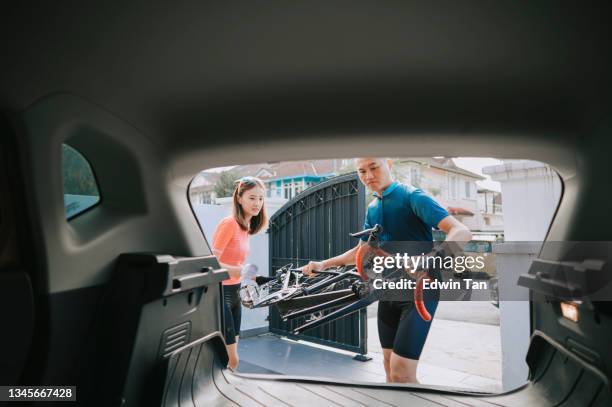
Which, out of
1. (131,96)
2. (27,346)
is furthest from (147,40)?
(27,346)

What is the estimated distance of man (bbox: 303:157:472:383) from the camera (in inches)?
104

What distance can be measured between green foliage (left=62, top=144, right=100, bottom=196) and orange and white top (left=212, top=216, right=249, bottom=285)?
163cm

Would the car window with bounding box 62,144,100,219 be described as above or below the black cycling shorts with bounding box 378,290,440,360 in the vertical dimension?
above

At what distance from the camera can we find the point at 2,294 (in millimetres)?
820

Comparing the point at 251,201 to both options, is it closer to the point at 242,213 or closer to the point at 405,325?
the point at 242,213

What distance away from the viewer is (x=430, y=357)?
13.2 ft

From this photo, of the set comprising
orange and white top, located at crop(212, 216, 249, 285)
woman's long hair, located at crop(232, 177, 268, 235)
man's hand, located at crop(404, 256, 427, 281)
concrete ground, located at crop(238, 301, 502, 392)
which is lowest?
concrete ground, located at crop(238, 301, 502, 392)

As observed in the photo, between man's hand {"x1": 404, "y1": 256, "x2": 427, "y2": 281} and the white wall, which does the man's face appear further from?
the white wall

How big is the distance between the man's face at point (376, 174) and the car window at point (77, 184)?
7.19 feet

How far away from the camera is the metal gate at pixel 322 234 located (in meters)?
4.09

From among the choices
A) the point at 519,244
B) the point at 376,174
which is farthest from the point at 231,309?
the point at 519,244

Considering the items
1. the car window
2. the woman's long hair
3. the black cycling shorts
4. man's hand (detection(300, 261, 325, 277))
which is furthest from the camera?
man's hand (detection(300, 261, 325, 277))

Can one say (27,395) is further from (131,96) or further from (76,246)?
(131,96)

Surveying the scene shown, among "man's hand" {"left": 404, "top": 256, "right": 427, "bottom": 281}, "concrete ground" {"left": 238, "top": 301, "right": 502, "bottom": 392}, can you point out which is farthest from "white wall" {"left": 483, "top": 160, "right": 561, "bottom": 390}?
"concrete ground" {"left": 238, "top": 301, "right": 502, "bottom": 392}
